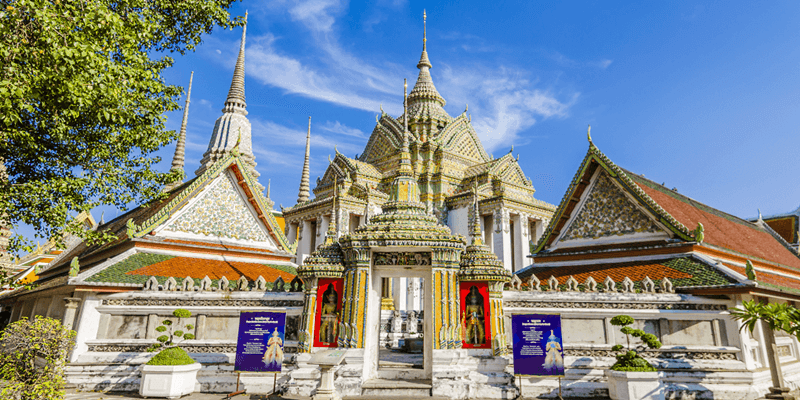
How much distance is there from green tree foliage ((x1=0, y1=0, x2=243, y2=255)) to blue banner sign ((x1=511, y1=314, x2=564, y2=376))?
850cm

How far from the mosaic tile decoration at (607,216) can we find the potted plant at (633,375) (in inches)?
166

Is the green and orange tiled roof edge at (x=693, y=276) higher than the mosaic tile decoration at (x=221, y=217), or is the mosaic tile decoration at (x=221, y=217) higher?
the mosaic tile decoration at (x=221, y=217)

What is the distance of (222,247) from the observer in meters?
14.5

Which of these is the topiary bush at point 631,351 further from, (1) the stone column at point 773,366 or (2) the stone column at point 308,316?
(2) the stone column at point 308,316

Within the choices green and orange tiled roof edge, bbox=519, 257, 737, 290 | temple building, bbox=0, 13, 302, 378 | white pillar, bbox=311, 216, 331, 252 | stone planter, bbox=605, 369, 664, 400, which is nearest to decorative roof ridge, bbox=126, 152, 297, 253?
temple building, bbox=0, 13, 302, 378

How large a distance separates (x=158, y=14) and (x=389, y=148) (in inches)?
786

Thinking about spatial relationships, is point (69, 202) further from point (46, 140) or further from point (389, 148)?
point (389, 148)

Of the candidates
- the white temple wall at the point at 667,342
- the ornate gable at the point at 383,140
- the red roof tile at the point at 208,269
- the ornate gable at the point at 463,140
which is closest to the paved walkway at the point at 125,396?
the red roof tile at the point at 208,269

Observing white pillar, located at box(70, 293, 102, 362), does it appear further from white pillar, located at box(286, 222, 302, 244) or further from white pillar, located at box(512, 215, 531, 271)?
white pillar, located at box(512, 215, 531, 271)

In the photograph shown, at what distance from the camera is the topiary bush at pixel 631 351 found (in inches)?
360

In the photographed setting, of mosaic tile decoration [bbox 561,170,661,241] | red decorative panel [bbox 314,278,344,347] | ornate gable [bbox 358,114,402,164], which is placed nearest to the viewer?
red decorative panel [bbox 314,278,344,347]

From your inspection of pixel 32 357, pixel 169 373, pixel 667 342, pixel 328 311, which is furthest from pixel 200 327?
pixel 667 342

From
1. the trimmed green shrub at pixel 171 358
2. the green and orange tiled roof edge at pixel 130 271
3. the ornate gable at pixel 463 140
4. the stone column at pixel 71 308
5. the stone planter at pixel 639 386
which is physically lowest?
the stone planter at pixel 639 386

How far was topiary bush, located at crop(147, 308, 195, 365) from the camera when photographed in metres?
9.48
